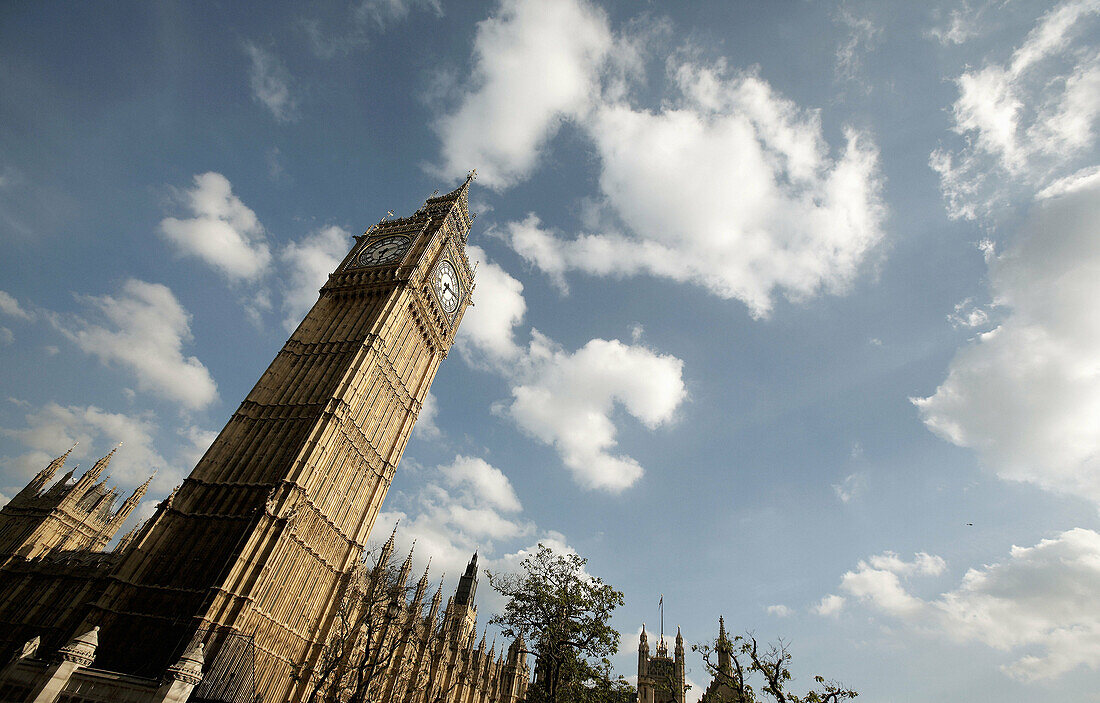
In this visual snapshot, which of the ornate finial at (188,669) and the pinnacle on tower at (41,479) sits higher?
the pinnacle on tower at (41,479)

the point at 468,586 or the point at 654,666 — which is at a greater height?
the point at 468,586

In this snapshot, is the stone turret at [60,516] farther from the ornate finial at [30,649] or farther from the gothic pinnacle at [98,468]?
the ornate finial at [30,649]

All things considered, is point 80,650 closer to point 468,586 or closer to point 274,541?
point 274,541

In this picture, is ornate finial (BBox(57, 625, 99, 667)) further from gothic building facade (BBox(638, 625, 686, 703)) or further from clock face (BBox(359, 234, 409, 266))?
gothic building facade (BBox(638, 625, 686, 703))

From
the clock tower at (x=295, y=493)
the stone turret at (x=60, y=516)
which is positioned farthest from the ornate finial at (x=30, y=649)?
the stone turret at (x=60, y=516)

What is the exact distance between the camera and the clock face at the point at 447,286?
166 ft

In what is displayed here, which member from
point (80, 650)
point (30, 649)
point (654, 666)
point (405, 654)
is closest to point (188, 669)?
point (80, 650)

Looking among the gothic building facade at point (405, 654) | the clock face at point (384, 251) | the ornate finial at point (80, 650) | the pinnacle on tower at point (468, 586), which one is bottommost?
the ornate finial at point (80, 650)

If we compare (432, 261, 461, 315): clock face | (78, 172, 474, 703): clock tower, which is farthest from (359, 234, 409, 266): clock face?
(432, 261, 461, 315): clock face

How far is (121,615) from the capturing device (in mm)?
29109

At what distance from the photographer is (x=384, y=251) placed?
5028 centimetres

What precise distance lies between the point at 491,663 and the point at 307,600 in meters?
33.5

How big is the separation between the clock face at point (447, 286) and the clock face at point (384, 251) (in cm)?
389

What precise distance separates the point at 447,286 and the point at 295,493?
25.8 meters
